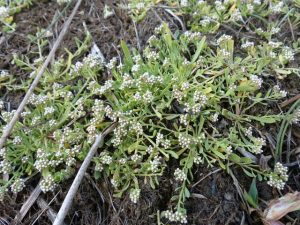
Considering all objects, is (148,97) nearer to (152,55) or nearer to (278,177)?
(152,55)

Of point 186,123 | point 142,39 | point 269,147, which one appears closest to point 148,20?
point 142,39

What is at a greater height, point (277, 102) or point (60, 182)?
point (60, 182)

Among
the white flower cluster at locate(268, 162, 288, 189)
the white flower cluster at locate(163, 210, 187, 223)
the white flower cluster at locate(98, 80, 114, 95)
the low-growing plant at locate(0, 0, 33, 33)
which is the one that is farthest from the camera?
the low-growing plant at locate(0, 0, 33, 33)

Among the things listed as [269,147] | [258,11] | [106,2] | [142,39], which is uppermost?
[106,2]

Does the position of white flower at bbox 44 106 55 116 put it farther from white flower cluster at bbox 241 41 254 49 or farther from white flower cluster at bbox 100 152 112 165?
white flower cluster at bbox 241 41 254 49

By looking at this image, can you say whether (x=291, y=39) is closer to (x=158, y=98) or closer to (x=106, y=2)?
(x=158, y=98)

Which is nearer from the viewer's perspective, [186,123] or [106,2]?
[186,123]

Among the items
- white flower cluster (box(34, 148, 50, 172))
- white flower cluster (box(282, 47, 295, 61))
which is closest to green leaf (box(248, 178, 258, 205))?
white flower cluster (box(282, 47, 295, 61))
